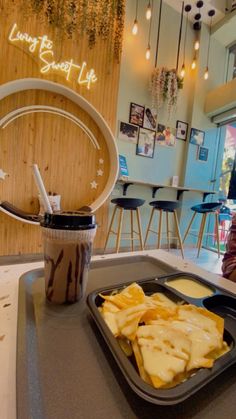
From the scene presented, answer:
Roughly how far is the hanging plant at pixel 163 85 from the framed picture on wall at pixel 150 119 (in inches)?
4.5

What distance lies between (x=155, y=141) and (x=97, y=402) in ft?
12.9

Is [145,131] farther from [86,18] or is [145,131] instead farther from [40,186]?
[40,186]

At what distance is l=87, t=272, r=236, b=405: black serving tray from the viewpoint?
0.31m

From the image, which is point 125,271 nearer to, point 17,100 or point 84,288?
point 84,288

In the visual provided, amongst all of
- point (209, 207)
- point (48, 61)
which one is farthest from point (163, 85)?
point (209, 207)

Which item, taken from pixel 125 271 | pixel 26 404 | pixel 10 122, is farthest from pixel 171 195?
pixel 26 404

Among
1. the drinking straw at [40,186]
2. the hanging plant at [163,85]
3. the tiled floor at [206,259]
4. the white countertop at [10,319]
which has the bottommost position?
the tiled floor at [206,259]

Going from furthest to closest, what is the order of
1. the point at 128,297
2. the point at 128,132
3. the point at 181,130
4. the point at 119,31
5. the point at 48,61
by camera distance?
the point at 181,130 < the point at 128,132 < the point at 119,31 < the point at 48,61 < the point at 128,297

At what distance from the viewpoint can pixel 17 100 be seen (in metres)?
2.58

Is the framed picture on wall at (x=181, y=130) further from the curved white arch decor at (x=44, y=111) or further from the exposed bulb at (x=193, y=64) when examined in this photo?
the curved white arch decor at (x=44, y=111)

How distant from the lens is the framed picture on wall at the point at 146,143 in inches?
146

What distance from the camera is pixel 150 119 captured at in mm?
3777

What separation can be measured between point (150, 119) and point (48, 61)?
181cm

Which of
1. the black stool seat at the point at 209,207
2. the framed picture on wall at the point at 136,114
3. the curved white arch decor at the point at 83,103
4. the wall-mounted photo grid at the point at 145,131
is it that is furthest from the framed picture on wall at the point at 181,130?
the curved white arch decor at the point at 83,103
